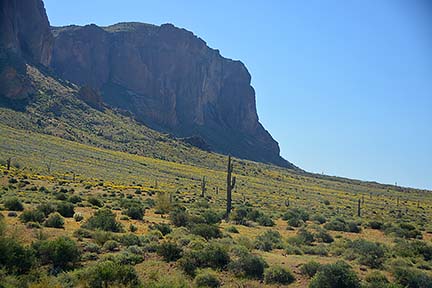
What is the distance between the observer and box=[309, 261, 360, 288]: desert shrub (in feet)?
49.2

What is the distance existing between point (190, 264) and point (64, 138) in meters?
78.9

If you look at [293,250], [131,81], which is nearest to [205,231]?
[293,250]

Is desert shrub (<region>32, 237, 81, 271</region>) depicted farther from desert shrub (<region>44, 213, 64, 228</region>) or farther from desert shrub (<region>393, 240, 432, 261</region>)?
desert shrub (<region>393, 240, 432, 261</region>)

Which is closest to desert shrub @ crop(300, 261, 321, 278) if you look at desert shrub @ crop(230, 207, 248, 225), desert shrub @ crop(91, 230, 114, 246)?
desert shrub @ crop(91, 230, 114, 246)

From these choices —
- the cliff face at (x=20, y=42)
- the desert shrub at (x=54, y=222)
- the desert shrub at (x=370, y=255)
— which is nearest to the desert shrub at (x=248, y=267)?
the desert shrub at (x=370, y=255)

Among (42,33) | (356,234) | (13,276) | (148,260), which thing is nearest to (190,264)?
(148,260)

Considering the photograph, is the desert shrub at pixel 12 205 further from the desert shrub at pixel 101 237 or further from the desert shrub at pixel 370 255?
the desert shrub at pixel 370 255

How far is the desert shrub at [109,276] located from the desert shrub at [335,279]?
585 cm

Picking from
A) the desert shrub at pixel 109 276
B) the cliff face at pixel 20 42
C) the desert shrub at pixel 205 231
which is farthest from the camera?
the cliff face at pixel 20 42

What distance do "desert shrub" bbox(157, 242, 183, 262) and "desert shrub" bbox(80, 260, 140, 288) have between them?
3109 mm

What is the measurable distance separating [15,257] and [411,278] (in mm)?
13255

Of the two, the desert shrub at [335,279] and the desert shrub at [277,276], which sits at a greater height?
the desert shrub at [335,279]

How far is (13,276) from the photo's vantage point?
512 inches

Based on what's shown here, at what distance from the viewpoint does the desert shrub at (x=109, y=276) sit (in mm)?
13422
